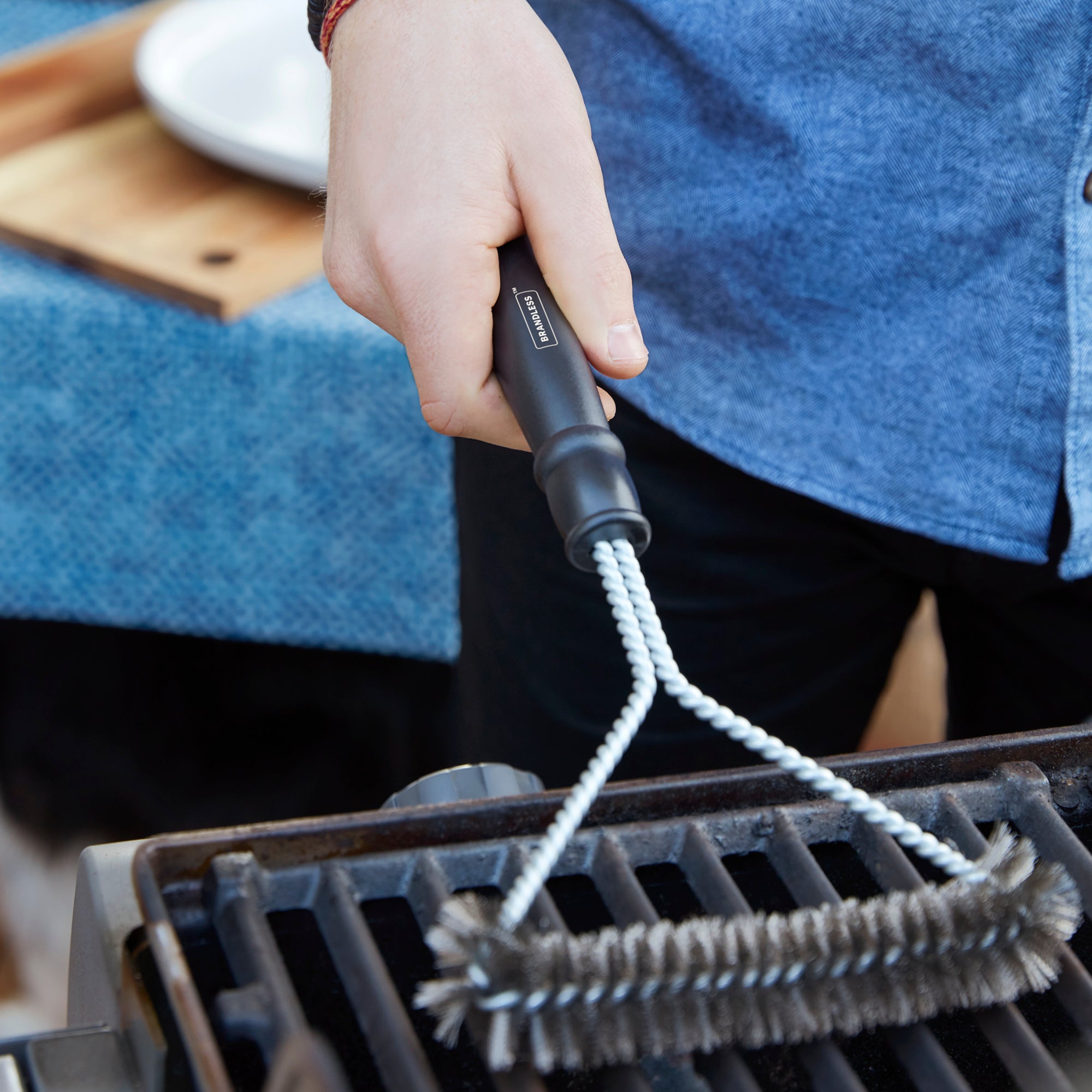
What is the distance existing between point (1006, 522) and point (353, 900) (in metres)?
0.44

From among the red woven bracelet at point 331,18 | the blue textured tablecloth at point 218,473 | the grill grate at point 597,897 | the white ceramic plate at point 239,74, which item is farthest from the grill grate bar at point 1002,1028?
the white ceramic plate at point 239,74

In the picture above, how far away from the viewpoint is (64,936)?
128 centimetres

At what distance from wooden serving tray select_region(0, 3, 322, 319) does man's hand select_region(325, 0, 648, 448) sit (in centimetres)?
52

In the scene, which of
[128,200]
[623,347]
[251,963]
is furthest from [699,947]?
[128,200]

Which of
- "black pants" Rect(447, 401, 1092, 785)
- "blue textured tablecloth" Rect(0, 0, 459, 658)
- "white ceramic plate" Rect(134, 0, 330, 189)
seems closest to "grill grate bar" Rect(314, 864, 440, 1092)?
"black pants" Rect(447, 401, 1092, 785)

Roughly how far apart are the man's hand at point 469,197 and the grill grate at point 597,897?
179mm

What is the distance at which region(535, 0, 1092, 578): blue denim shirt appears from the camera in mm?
571

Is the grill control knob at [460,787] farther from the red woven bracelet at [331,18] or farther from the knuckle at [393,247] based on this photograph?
the red woven bracelet at [331,18]

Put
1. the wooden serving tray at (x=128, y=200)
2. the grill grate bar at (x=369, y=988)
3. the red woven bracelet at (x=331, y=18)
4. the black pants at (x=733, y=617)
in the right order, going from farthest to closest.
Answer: the wooden serving tray at (x=128, y=200), the black pants at (x=733, y=617), the red woven bracelet at (x=331, y=18), the grill grate bar at (x=369, y=988)

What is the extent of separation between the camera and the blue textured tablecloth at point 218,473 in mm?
1002

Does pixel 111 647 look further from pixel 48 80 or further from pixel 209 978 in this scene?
pixel 209 978

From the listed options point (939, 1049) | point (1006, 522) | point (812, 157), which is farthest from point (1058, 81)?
point (939, 1049)

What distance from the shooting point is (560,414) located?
427mm

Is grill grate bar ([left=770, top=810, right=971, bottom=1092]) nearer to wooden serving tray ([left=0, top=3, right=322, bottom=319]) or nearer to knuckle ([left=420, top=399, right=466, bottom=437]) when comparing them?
knuckle ([left=420, top=399, right=466, bottom=437])
